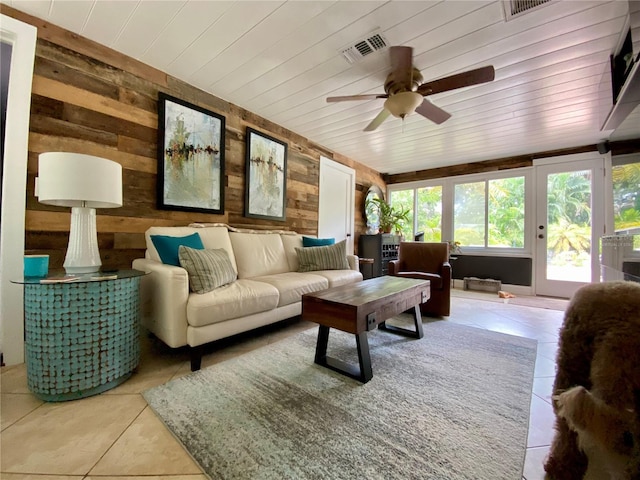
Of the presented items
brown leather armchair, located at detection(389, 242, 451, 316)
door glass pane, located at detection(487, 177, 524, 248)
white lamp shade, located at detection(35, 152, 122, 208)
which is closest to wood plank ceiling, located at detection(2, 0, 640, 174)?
white lamp shade, located at detection(35, 152, 122, 208)

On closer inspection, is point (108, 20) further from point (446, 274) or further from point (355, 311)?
point (446, 274)

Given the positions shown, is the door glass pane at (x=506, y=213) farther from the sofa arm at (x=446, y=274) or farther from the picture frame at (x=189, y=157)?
the picture frame at (x=189, y=157)

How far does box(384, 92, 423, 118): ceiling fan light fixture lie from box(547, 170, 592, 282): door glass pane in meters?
3.46

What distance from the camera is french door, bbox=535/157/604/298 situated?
3678mm

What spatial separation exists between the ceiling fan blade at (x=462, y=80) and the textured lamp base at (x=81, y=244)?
253 cm

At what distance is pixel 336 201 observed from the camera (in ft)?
14.4

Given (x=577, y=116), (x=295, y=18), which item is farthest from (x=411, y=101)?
(x=577, y=116)

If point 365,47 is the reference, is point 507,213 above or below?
below

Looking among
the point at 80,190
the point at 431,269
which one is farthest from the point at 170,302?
the point at 431,269

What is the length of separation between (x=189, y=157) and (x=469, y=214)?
4697 millimetres

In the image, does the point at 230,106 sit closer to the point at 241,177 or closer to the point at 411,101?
the point at 241,177

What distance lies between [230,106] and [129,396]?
277 cm

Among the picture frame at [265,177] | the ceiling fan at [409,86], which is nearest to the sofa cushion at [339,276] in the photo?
the picture frame at [265,177]

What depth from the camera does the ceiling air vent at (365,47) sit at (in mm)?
1833
